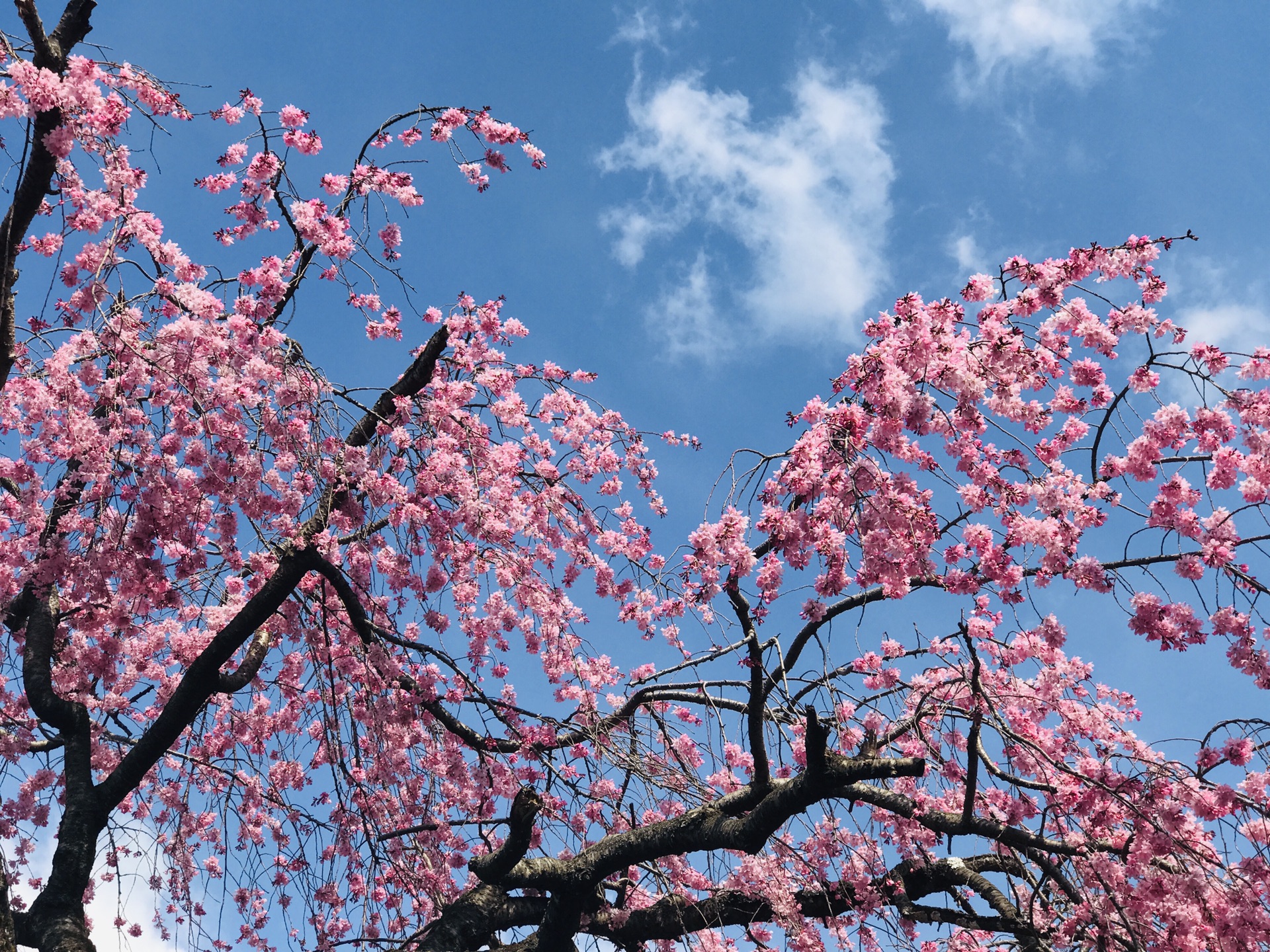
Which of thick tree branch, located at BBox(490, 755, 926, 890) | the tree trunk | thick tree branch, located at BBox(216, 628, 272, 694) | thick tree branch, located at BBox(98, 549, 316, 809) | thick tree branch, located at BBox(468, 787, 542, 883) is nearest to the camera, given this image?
the tree trunk

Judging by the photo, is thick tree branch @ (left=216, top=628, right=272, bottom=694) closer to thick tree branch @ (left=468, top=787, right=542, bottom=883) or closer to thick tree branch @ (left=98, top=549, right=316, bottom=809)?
thick tree branch @ (left=98, top=549, right=316, bottom=809)

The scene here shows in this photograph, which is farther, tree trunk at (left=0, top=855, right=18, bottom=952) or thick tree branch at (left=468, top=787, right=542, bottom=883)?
thick tree branch at (left=468, top=787, right=542, bottom=883)

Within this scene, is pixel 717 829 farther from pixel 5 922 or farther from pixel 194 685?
pixel 5 922

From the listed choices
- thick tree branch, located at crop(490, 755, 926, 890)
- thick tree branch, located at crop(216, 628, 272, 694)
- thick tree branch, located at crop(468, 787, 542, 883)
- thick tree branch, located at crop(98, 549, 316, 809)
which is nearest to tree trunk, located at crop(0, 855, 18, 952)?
thick tree branch, located at crop(98, 549, 316, 809)

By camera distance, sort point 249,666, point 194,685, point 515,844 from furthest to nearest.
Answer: point 249,666 < point 194,685 < point 515,844

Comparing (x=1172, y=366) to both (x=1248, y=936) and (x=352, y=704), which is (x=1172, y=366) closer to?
(x=1248, y=936)

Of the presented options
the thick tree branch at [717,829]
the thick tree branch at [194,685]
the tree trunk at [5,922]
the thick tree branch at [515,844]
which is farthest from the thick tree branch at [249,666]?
the thick tree branch at [717,829]

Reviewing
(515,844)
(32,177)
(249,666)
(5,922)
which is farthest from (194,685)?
(32,177)

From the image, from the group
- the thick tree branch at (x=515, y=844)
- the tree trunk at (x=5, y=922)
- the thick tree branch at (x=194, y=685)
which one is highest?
the thick tree branch at (x=194, y=685)

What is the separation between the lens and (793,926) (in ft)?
20.7

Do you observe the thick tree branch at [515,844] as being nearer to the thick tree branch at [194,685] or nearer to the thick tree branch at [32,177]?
the thick tree branch at [194,685]

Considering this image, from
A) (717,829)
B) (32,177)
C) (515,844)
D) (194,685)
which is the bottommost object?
(717,829)

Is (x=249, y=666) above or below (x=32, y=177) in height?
below

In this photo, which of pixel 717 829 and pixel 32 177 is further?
pixel 717 829
